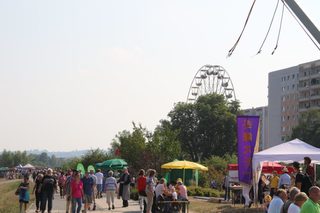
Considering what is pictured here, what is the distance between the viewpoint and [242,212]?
77.2 ft

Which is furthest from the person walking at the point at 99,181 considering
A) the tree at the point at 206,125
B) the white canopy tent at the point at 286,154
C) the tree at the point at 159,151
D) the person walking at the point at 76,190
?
the tree at the point at 206,125

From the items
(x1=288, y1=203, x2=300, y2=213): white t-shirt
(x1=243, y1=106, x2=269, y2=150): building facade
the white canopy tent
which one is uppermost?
(x1=243, y1=106, x2=269, y2=150): building facade

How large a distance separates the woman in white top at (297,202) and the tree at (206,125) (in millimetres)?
74918

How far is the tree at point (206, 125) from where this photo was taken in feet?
287

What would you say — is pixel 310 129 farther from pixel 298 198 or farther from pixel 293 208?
pixel 298 198

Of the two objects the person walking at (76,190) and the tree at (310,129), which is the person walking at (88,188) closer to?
the person walking at (76,190)

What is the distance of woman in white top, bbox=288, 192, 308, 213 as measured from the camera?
11.4 meters

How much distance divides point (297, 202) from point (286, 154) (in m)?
11.5

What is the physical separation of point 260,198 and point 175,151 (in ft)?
63.8

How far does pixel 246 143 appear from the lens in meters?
25.0

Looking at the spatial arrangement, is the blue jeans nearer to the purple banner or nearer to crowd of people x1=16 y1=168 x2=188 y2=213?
crowd of people x1=16 y1=168 x2=188 y2=213

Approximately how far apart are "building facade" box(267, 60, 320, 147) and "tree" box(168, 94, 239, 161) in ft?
97.5

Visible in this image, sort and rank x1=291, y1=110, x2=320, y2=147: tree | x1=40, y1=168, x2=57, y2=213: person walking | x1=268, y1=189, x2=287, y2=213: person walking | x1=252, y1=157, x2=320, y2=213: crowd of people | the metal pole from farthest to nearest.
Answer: x1=291, y1=110, x2=320, y2=147: tree, x1=40, y1=168, x2=57, y2=213: person walking, x1=268, y1=189, x2=287, y2=213: person walking, x1=252, y1=157, x2=320, y2=213: crowd of people, the metal pole

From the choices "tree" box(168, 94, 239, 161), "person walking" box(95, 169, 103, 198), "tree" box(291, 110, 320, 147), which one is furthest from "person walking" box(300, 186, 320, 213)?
"tree" box(291, 110, 320, 147)
